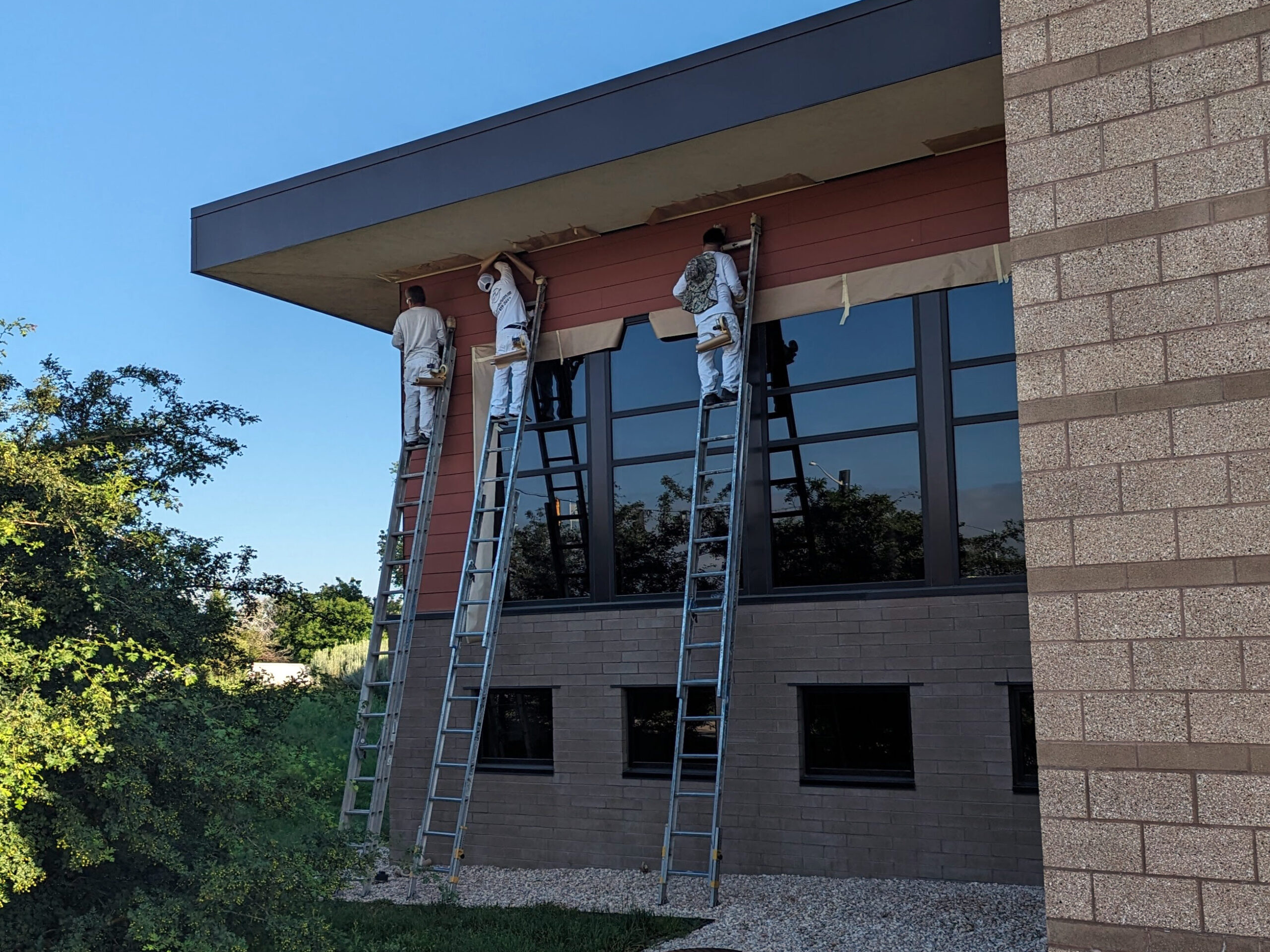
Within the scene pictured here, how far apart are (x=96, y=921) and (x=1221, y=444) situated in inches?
226

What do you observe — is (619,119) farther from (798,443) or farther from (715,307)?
(798,443)

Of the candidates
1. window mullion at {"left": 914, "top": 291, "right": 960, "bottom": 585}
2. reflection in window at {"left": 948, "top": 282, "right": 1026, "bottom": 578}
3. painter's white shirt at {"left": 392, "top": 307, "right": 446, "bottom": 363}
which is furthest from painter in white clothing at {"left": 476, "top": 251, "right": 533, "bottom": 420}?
reflection in window at {"left": 948, "top": 282, "right": 1026, "bottom": 578}

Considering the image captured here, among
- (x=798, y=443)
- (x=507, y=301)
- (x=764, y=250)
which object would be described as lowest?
(x=798, y=443)

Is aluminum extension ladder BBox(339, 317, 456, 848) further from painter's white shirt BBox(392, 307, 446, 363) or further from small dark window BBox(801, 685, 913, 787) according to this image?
small dark window BBox(801, 685, 913, 787)

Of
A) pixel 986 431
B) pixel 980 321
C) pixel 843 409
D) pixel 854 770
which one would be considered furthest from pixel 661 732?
pixel 980 321

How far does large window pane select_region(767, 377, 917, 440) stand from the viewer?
9.16 m

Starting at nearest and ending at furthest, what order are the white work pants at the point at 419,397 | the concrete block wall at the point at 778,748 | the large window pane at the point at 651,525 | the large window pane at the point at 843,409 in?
the concrete block wall at the point at 778,748, the large window pane at the point at 843,409, the large window pane at the point at 651,525, the white work pants at the point at 419,397

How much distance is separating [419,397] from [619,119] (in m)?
3.71

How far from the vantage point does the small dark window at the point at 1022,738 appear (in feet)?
27.3

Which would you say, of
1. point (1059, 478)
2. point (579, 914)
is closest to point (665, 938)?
point (579, 914)

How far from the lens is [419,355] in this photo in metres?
11.3

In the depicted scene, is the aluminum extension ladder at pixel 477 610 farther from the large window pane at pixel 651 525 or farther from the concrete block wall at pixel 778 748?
the large window pane at pixel 651 525

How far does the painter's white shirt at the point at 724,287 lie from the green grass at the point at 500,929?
15.0 feet

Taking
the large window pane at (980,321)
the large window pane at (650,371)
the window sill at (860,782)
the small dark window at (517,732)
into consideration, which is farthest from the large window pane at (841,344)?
the small dark window at (517,732)
